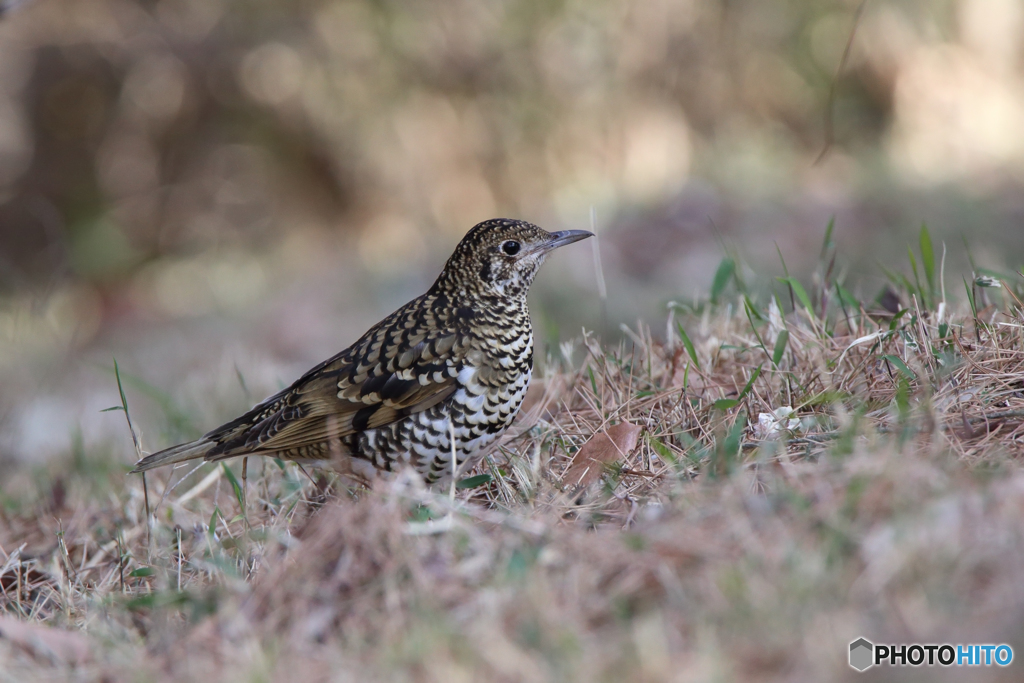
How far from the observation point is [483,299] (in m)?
3.89

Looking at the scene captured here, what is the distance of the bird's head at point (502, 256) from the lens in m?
3.94

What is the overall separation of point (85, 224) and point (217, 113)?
2.16 meters

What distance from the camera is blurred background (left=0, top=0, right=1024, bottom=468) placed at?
11.5 meters

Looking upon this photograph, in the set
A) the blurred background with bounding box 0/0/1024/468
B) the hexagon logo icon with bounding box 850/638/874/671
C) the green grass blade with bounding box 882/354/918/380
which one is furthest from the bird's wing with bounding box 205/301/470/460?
the blurred background with bounding box 0/0/1024/468

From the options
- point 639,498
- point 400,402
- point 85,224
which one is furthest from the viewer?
point 85,224

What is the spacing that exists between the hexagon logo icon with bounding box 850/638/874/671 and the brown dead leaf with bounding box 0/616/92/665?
1859mm

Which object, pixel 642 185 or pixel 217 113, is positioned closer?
pixel 642 185

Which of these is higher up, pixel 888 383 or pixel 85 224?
pixel 85 224

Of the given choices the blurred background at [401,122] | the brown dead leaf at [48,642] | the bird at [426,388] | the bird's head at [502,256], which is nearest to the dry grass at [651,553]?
the brown dead leaf at [48,642]

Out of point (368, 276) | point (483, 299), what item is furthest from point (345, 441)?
point (368, 276)

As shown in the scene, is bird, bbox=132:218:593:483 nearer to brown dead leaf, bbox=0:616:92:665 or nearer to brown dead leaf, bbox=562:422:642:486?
brown dead leaf, bbox=562:422:642:486

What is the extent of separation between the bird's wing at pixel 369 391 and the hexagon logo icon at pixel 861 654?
6.38ft

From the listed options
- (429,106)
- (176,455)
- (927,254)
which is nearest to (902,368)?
(927,254)

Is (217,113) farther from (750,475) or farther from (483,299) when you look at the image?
(750,475)
